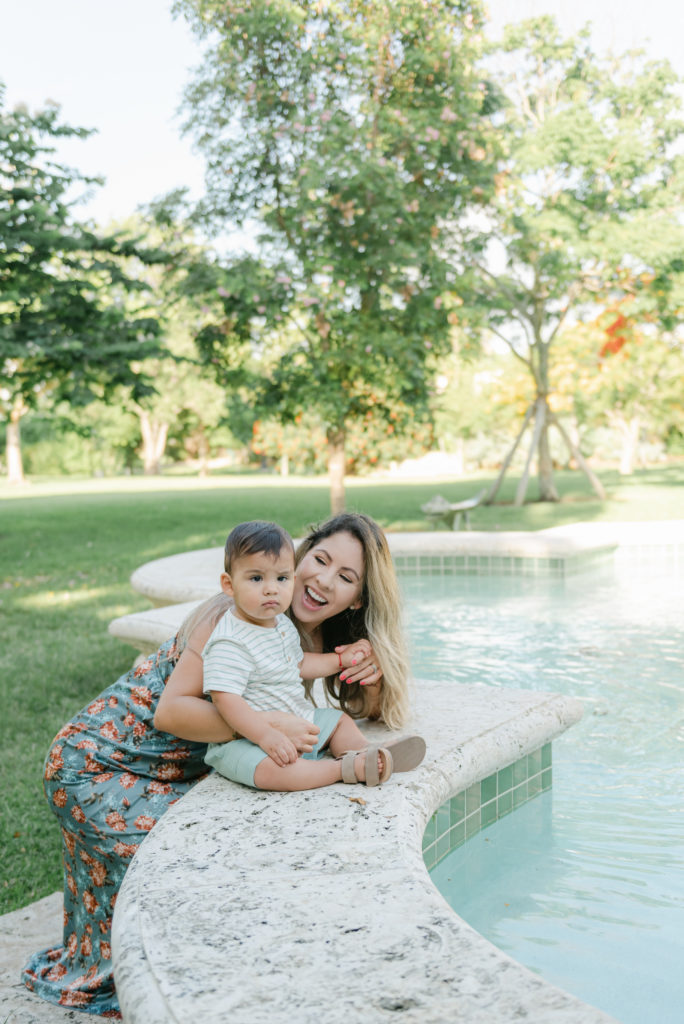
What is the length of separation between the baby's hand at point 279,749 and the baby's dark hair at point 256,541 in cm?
43

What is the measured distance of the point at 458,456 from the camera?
3791 centimetres

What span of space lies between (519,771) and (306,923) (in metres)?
1.52

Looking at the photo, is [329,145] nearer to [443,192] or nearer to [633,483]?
[443,192]

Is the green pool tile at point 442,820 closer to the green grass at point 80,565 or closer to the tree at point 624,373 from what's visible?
the green grass at point 80,565

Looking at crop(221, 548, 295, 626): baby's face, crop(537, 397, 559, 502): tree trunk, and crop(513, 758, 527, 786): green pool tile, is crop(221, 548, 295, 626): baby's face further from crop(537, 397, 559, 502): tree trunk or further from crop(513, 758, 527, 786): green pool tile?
crop(537, 397, 559, 502): tree trunk

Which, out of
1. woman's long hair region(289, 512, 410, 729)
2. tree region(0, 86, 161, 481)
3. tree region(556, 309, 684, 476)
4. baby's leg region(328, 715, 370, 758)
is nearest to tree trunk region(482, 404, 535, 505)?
tree region(556, 309, 684, 476)

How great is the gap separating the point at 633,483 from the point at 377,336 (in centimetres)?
1175

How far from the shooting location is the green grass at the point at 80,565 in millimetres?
3639

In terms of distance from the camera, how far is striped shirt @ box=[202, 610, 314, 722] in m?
2.22

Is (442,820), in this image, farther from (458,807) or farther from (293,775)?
(293,775)

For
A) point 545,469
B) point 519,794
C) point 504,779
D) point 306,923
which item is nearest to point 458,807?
point 504,779

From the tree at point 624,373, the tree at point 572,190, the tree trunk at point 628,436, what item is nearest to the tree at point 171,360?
→ the tree at point 572,190

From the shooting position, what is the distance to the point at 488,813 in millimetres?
2752

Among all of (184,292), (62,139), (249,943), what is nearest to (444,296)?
(184,292)
